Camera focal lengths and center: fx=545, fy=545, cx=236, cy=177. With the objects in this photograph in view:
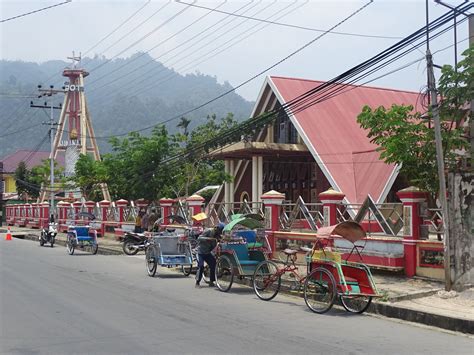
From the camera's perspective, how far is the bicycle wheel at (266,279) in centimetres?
1106

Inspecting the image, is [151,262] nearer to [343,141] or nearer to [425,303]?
[425,303]

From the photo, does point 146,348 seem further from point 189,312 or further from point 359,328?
point 359,328

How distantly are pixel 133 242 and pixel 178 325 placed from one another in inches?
525

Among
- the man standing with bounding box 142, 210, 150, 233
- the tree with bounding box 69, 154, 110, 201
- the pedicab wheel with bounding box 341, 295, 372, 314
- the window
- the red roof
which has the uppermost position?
the red roof

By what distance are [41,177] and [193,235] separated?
37.9 metres

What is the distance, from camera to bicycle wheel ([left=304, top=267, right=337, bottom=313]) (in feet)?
31.2

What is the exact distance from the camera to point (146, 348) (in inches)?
268

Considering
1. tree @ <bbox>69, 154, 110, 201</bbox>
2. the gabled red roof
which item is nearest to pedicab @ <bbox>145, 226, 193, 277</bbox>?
the gabled red roof

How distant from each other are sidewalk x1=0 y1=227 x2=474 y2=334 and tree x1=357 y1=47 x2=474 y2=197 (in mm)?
3122

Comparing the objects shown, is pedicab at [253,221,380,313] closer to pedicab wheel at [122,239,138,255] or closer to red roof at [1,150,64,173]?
pedicab wheel at [122,239,138,255]

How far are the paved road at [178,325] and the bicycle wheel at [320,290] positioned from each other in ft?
0.64

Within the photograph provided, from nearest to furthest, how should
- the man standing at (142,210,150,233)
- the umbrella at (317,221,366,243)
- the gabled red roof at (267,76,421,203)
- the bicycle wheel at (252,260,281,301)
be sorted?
the umbrella at (317,221,366,243) → the bicycle wheel at (252,260,281,301) → the man standing at (142,210,150,233) → the gabled red roof at (267,76,421,203)

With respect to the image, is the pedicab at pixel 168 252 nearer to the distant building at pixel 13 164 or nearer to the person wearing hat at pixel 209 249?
the person wearing hat at pixel 209 249

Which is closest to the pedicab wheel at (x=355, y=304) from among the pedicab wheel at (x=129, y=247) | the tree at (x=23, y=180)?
the pedicab wheel at (x=129, y=247)
